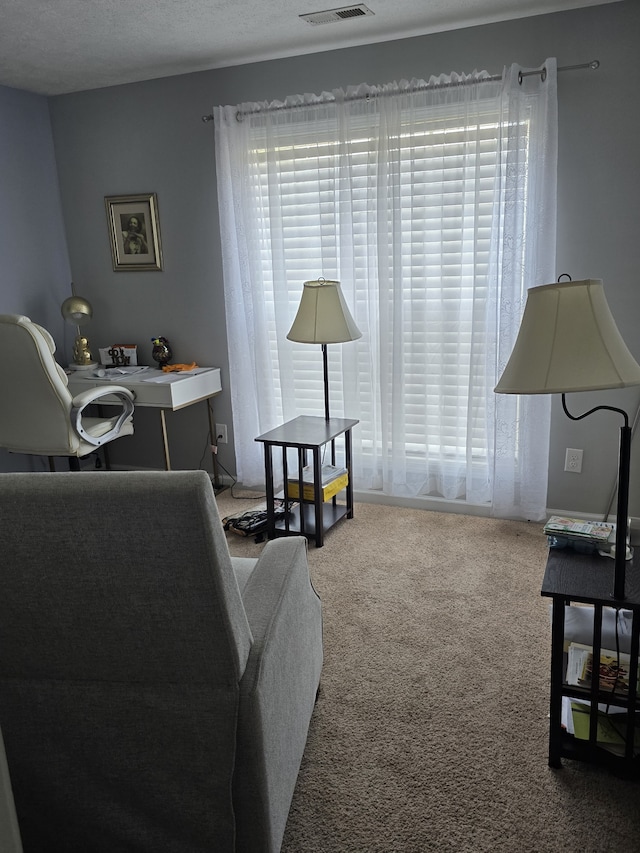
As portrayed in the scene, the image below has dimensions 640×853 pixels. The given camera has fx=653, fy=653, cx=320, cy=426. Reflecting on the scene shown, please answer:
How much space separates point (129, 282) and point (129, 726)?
324 cm

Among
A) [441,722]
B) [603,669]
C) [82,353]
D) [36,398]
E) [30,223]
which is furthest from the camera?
[82,353]

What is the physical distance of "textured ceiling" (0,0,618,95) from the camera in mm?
2752

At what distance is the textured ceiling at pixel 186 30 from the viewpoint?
9.03ft

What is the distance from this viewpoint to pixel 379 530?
3.34 m

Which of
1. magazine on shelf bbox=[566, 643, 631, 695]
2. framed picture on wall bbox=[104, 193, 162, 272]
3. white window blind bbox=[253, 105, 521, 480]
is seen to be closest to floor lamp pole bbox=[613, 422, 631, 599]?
magazine on shelf bbox=[566, 643, 631, 695]

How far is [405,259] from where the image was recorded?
10.9 ft

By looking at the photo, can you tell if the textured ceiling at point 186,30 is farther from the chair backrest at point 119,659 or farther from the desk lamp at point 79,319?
the chair backrest at point 119,659

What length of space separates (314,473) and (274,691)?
68.4 inches

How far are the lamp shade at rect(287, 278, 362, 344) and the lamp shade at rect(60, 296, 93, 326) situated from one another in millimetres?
1615

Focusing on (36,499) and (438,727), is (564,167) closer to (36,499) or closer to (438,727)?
(438,727)

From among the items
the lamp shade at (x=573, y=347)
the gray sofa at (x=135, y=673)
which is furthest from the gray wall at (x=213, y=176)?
the gray sofa at (x=135, y=673)

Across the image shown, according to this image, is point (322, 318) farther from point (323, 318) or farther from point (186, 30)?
point (186, 30)

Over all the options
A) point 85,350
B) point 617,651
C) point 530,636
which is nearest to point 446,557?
point 530,636

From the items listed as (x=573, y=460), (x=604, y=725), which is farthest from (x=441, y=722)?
(x=573, y=460)
